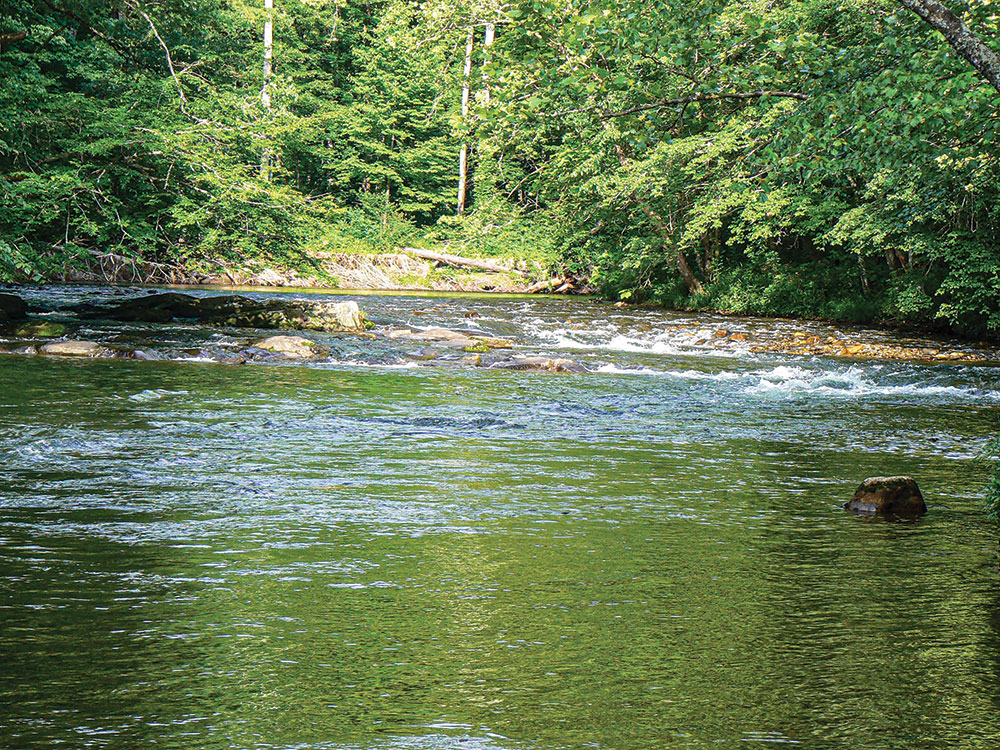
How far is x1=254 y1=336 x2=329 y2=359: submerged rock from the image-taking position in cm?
1828

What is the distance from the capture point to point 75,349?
651 inches

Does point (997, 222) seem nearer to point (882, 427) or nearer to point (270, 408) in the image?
point (882, 427)

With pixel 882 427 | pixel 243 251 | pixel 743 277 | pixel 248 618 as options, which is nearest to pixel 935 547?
pixel 248 618

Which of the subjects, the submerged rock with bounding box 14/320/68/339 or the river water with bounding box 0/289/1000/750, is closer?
the river water with bounding box 0/289/1000/750

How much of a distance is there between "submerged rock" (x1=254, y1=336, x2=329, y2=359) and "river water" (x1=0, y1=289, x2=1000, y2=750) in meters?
6.02

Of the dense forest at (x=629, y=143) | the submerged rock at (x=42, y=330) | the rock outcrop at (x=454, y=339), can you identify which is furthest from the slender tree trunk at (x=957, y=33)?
the submerged rock at (x=42, y=330)

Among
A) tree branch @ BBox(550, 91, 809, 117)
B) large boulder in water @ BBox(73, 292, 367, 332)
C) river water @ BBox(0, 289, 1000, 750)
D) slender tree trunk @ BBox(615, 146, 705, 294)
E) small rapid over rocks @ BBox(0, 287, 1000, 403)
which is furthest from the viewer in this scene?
slender tree trunk @ BBox(615, 146, 705, 294)

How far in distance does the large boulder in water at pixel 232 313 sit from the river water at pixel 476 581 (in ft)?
34.9

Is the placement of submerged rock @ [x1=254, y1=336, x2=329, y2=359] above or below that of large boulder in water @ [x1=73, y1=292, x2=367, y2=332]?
below

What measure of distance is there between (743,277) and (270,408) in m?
23.9

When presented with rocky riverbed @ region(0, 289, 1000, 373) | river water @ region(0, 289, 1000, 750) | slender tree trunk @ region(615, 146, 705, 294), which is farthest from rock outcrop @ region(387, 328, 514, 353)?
slender tree trunk @ region(615, 146, 705, 294)

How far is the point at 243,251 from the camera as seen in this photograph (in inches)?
742

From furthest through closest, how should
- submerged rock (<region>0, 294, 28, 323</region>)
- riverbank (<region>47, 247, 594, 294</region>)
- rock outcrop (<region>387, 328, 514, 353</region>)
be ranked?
riverbank (<region>47, 247, 594, 294</region>), rock outcrop (<region>387, 328, 514, 353</region>), submerged rock (<region>0, 294, 28, 323</region>)

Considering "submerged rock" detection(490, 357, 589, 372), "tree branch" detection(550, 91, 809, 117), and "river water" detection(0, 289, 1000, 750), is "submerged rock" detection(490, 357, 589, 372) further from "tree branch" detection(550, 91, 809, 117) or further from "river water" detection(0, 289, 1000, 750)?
"tree branch" detection(550, 91, 809, 117)
